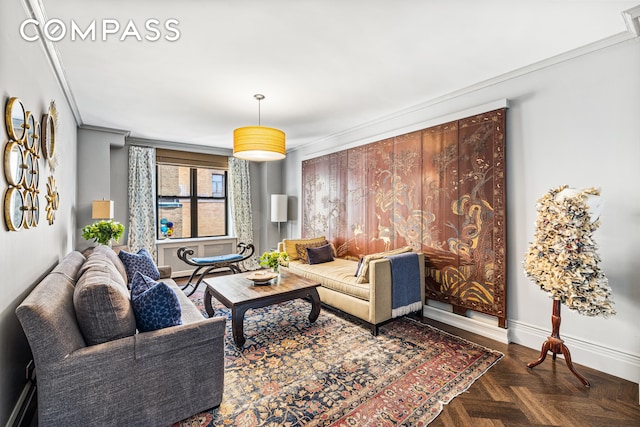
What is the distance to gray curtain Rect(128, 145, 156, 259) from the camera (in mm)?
5160

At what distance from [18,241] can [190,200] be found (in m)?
4.37

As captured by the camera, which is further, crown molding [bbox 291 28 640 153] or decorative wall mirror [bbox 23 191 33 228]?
crown molding [bbox 291 28 640 153]

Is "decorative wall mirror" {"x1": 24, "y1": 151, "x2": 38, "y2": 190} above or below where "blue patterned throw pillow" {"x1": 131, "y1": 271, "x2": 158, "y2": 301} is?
Answer: above

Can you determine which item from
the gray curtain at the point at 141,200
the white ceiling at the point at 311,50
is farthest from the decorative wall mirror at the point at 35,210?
the gray curtain at the point at 141,200

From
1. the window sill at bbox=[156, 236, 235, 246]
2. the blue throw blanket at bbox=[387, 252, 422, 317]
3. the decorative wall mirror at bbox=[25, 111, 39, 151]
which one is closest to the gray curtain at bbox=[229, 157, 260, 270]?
the window sill at bbox=[156, 236, 235, 246]

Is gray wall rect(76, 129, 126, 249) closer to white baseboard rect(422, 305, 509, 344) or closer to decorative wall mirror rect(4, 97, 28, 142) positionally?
decorative wall mirror rect(4, 97, 28, 142)

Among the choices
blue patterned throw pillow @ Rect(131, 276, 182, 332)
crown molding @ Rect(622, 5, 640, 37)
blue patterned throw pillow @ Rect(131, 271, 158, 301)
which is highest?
crown molding @ Rect(622, 5, 640, 37)

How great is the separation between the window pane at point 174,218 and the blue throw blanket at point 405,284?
14.8 ft

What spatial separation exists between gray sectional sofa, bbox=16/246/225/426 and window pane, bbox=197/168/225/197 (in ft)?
14.4

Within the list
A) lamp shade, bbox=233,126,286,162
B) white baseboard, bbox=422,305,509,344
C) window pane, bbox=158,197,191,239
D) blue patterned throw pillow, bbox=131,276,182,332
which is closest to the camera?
blue patterned throw pillow, bbox=131,276,182,332

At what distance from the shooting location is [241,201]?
626cm

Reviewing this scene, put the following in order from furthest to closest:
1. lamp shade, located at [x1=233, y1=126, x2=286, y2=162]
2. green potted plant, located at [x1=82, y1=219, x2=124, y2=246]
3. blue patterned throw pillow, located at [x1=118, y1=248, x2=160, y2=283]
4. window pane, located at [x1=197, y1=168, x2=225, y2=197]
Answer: window pane, located at [x1=197, y1=168, x2=225, y2=197], green potted plant, located at [x1=82, y1=219, x2=124, y2=246], blue patterned throw pillow, located at [x1=118, y1=248, x2=160, y2=283], lamp shade, located at [x1=233, y1=126, x2=286, y2=162]

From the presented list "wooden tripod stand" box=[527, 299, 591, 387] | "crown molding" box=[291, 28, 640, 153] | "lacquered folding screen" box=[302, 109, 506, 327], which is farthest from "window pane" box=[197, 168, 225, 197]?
"wooden tripod stand" box=[527, 299, 591, 387]

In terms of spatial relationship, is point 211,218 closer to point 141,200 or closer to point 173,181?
point 173,181
